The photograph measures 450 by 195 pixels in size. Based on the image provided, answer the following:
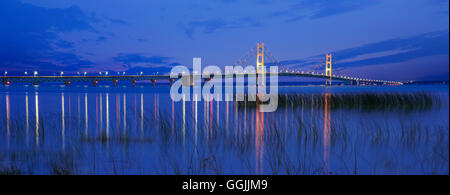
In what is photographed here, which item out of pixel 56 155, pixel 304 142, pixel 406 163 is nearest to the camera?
pixel 406 163

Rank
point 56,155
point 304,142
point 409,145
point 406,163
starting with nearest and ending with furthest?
1. point 406,163
2. point 56,155
3. point 409,145
4. point 304,142

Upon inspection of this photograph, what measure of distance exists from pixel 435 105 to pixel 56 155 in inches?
558

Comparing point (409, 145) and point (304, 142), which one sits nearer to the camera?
point (409, 145)

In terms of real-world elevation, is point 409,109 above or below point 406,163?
above

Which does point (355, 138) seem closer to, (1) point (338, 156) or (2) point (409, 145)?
(2) point (409, 145)

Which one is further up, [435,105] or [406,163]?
[435,105]

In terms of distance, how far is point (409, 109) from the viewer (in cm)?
1020

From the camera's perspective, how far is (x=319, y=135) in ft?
20.4
